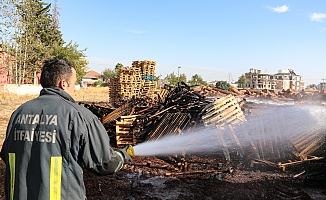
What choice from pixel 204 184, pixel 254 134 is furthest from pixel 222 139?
pixel 204 184

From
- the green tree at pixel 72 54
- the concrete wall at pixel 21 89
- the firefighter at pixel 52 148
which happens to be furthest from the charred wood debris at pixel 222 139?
the green tree at pixel 72 54

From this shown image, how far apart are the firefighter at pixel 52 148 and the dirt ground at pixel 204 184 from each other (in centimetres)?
396

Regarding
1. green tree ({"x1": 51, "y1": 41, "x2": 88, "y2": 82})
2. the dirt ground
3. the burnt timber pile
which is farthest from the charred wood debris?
green tree ({"x1": 51, "y1": 41, "x2": 88, "y2": 82})

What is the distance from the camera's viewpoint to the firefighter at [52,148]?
80.6 inches

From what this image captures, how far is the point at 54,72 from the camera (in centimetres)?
229

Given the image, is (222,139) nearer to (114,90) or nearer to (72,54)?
(114,90)

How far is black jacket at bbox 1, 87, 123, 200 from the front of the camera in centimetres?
205

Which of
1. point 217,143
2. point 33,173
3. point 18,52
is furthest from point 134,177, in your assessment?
point 18,52

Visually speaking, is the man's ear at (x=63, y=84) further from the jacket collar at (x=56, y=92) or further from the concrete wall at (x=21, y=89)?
the concrete wall at (x=21, y=89)

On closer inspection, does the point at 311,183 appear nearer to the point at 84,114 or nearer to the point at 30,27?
the point at 84,114

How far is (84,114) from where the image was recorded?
2.17 meters

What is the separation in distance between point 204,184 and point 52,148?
17.8ft

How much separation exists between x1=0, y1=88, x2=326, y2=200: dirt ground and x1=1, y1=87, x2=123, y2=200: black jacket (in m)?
3.97

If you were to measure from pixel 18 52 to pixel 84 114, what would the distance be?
114ft
